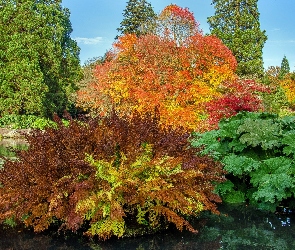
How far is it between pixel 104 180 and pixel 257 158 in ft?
11.3

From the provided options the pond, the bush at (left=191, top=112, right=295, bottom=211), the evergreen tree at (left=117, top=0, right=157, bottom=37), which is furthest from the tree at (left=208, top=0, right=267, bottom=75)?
the pond

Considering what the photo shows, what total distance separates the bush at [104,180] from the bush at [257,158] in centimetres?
116

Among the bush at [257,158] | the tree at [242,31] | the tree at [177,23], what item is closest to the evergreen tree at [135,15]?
the tree at [242,31]

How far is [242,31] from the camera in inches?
1128

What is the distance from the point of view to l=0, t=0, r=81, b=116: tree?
82.7ft

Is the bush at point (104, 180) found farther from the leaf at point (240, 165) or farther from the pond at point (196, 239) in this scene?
the leaf at point (240, 165)

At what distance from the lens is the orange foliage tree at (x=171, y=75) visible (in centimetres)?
1541

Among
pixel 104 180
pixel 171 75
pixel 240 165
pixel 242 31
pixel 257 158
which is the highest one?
pixel 242 31

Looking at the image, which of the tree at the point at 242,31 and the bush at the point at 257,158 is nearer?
the bush at the point at 257,158

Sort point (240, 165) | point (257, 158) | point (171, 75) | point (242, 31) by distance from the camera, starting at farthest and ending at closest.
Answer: point (242, 31)
point (171, 75)
point (257, 158)
point (240, 165)

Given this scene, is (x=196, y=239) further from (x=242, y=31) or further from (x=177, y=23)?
(x=242, y=31)

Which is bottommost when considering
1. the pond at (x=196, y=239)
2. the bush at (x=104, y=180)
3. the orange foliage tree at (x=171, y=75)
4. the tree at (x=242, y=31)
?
the pond at (x=196, y=239)

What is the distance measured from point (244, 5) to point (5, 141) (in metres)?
18.8

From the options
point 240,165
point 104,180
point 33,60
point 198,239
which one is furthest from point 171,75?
point 33,60
